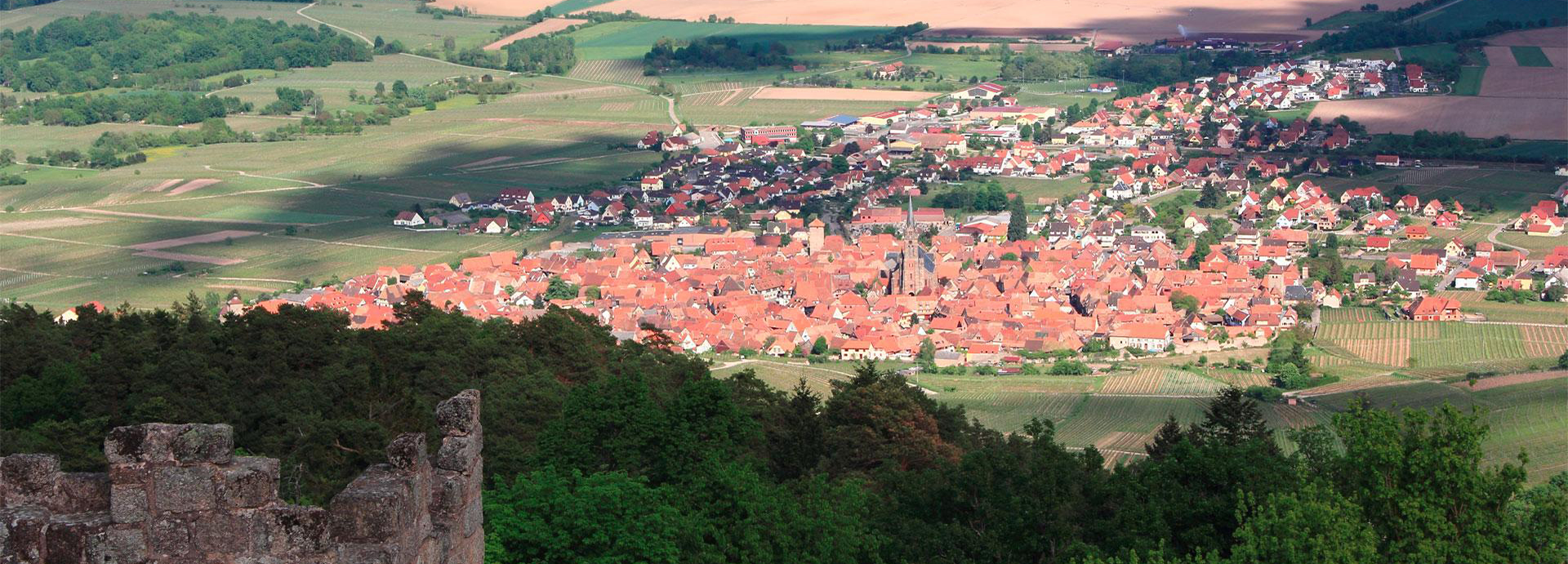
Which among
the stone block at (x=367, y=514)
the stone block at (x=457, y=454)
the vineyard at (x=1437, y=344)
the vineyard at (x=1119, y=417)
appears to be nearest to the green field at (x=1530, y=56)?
the vineyard at (x=1437, y=344)

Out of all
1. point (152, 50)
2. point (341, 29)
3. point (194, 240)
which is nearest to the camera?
point (194, 240)

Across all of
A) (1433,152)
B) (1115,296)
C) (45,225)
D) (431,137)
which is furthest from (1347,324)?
(431,137)

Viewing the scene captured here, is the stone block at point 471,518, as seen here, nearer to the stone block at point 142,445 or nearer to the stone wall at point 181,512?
the stone wall at point 181,512

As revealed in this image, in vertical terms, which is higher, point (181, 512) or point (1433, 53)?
point (181, 512)

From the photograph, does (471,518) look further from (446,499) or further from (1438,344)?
Answer: (1438,344)

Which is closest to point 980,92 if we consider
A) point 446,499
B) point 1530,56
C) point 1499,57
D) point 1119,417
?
point 1499,57

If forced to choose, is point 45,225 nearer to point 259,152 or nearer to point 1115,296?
point 259,152
